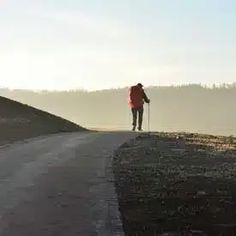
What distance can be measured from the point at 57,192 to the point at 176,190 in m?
1.90

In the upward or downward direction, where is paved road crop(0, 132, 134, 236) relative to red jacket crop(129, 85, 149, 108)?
downward

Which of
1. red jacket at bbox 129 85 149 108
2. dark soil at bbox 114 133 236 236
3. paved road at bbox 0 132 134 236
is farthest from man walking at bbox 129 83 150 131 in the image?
paved road at bbox 0 132 134 236

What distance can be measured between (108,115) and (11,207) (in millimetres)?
93561

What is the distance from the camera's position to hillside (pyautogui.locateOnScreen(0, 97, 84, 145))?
25.5m

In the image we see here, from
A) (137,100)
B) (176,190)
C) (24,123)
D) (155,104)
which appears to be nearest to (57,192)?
(176,190)

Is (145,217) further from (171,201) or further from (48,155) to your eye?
(48,155)

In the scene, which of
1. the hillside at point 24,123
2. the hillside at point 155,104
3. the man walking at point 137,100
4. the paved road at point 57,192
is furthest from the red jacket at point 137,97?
the hillside at point 155,104

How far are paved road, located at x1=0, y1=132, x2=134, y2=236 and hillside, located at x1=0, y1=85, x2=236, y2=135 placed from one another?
76426 millimetres

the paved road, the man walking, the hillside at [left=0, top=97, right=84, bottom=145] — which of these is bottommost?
the paved road

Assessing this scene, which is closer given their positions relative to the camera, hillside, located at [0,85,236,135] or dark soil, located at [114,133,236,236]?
dark soil, located at [114,133,236,236]

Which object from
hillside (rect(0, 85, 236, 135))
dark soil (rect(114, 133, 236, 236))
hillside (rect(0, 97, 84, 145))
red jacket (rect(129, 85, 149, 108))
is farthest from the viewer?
hillside (rect(0, 85, 236, 135))

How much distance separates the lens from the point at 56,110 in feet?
367

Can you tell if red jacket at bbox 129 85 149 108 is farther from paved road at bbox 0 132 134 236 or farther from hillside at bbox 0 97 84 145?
paved road at bbox 0 132 134 236

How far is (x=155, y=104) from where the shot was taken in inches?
4274
